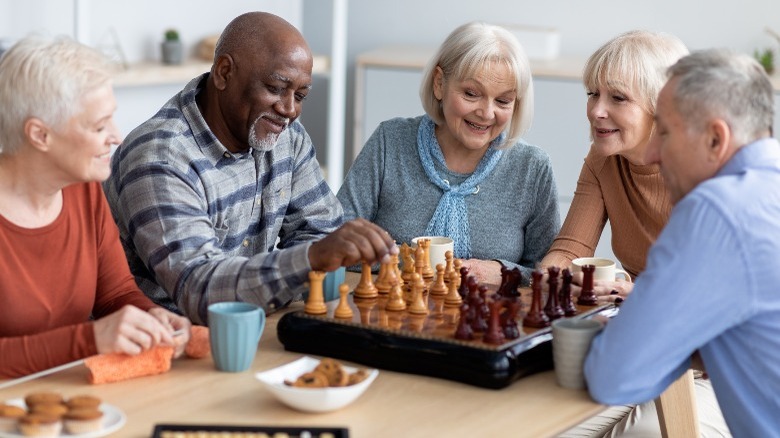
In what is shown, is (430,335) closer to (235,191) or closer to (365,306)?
(365,306)

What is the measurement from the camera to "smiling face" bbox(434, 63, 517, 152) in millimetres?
2707

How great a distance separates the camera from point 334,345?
1.84 metres

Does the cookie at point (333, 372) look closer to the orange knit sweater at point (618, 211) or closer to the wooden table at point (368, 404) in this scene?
the wooden table at point (368, 404)

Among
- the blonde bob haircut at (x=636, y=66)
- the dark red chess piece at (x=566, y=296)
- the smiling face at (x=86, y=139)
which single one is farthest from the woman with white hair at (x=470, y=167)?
the smiling face at (x=86, y=139)

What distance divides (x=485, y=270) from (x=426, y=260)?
337 millimetres

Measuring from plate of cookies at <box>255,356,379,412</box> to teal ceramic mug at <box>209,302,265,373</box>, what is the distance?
0.07 m

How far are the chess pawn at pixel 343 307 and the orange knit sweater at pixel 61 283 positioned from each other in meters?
0.38

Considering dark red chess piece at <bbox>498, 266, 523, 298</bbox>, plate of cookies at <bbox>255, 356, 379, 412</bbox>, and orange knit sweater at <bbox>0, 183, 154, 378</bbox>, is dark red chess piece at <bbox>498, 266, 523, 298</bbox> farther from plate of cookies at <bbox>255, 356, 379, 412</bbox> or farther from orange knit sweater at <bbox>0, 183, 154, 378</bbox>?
orange knit sweater at <bbox>0, 183, 154, 378</bbox>

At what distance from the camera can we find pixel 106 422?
153 cm

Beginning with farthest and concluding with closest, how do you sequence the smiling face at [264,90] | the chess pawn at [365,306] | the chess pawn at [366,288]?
the smiling face at [264,90] → the chess pawn at [366,288] → the chess pawn at [365,306]

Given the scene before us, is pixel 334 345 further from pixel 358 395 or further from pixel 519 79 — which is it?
pixel 519 79

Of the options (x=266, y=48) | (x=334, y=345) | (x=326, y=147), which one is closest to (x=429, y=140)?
(x=266, y=48)

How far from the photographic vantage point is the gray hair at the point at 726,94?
1.70m

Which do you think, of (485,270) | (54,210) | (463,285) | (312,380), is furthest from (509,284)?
(54,210)
